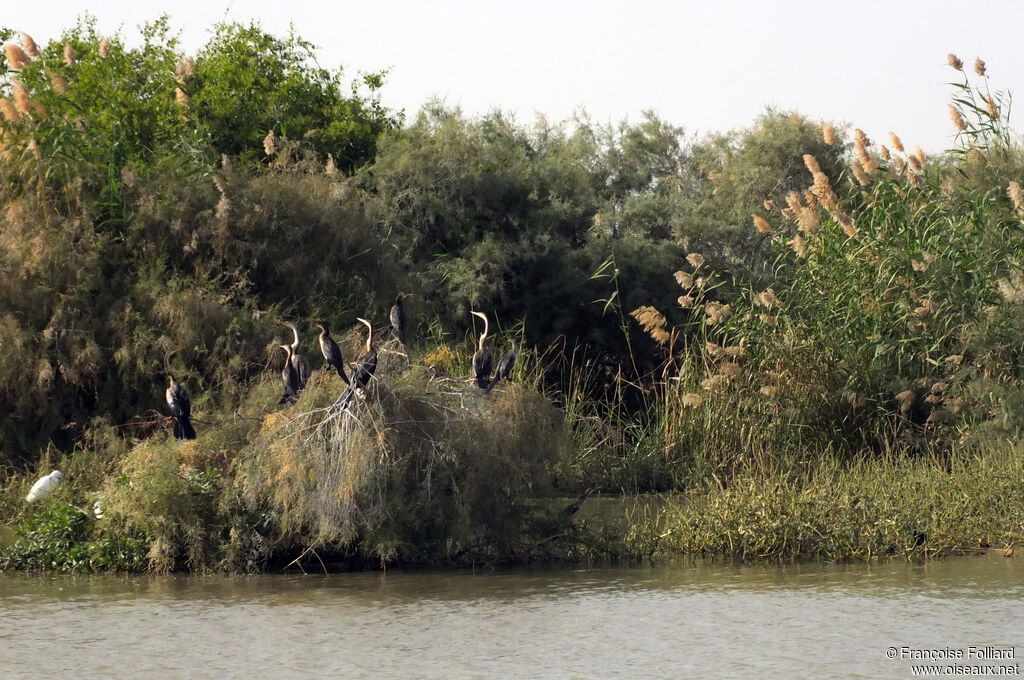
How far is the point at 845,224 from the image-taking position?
13.7 meters

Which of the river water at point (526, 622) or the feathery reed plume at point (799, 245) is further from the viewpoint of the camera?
the feathery reed plume at point (799, 245)

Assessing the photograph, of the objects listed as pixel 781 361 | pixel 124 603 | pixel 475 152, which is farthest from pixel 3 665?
pixel 475 152

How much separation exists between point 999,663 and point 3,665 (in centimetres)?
535

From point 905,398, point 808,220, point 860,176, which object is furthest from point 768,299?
point 860,176

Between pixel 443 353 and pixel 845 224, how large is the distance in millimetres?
4215

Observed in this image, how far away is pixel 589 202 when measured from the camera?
70.3ft

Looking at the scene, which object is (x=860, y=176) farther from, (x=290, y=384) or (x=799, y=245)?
(x=290, y=384)

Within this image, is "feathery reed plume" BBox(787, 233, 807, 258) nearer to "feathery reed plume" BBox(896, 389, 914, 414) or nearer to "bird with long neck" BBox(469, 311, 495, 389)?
"feathery reed plume" BBox(896, 389, 914, 414)

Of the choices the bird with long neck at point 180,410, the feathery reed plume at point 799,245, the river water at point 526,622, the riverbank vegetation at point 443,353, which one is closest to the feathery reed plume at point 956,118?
the riverbank vegetation at point 443,353

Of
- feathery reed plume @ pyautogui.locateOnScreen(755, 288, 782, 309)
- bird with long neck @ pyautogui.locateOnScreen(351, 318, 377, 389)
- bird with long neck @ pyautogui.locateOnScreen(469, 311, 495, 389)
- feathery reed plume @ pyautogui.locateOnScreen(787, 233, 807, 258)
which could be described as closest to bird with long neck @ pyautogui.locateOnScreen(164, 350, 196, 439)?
bird with long neck @ pyautogui.locateOnScreen(351, 318, 377, 389)

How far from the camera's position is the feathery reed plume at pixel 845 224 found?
535 inches

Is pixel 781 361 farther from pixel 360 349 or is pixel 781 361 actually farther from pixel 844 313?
pixel 360 349

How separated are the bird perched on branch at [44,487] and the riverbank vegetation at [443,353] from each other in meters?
0.27

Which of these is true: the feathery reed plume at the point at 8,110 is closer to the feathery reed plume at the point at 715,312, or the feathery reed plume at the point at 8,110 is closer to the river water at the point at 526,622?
the river water at the point at 526,622
